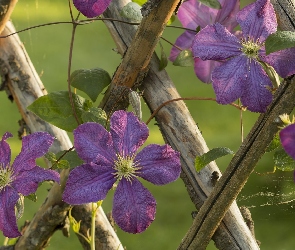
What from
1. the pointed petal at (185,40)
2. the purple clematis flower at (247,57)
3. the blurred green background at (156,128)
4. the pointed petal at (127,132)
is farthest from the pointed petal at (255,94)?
the blurred green background at (156,128)

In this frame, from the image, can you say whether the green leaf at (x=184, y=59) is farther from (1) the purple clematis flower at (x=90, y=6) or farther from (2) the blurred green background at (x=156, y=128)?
(2) the blurred green background at (x=156, y=128)

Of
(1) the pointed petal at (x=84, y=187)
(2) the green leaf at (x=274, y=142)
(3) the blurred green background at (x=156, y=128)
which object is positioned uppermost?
(3) the blurred green background at (x=156, y=128)

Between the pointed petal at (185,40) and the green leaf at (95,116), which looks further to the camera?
the pointed petal at (185,40)

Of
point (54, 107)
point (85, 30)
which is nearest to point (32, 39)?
point (85, 30)

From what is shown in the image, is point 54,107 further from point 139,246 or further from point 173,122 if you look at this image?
point 139,246

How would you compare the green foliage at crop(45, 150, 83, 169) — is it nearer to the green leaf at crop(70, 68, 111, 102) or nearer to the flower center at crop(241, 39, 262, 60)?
the green leaf at crop(70, 68, 111, 102)

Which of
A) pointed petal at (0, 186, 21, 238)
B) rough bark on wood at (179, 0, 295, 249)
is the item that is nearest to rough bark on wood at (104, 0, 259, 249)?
rough bark on wood at (179, 0, 295, 249)
